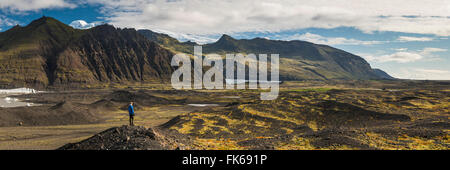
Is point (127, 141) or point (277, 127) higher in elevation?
point (127, 141)

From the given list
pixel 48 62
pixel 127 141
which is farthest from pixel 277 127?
pixel 48 62

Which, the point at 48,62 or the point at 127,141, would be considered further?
the point at 48,62

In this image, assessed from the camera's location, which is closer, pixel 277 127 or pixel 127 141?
pixel 127 141

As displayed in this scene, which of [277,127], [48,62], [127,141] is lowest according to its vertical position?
[277,127]

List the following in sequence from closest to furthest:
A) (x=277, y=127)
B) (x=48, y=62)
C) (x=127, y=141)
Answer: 1. (x=127, y=141)
2. (x=277, y=127)
3. (x=48, y=62)

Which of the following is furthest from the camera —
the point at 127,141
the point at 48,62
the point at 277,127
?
the point at 48,62

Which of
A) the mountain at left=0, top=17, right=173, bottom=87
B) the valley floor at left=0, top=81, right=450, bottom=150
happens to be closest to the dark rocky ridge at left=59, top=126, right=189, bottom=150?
the valley floor at left=0, top=81, right=450, bottom=150

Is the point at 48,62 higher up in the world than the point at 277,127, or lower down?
higher up

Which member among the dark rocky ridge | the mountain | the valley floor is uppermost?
the mountain

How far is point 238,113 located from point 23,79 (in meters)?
148

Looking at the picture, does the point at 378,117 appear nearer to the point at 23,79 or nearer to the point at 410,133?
the point at 410,133

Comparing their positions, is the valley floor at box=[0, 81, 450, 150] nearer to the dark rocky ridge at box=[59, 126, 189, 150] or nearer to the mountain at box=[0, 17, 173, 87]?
the dark rocky ridge at box=[59, 126, 189, 150]

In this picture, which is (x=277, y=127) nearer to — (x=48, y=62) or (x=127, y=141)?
(x=127, y=141)
